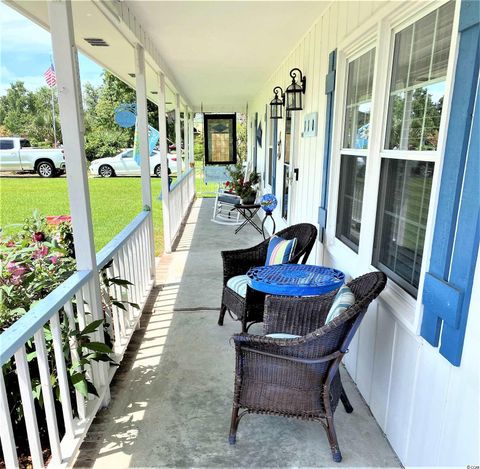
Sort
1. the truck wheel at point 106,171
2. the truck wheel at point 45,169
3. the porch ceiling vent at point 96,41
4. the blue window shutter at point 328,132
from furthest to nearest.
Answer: the truck wheel at point 106,171, the truck wheel at point 45,169, the porch ceiling vent at point 96,41, the blue window shutter at point 328,132

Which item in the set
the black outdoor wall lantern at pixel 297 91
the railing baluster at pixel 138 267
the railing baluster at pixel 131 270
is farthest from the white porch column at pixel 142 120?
the black outdoor wall lantern at pixel 297 91

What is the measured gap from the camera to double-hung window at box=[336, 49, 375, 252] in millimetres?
2314

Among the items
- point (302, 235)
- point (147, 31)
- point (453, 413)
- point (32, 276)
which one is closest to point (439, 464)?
point (453, 413)

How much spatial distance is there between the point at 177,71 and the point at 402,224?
4.64 meters

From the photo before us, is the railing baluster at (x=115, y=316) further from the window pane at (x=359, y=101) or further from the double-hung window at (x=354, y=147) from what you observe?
the window pane at (x=359, y=101)

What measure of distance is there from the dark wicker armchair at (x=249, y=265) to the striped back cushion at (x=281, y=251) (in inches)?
2.4

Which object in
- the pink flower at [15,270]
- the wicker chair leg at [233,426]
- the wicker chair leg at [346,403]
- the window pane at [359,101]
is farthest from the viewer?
the window pane at [359,101]

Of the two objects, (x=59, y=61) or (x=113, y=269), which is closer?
(x=59, y=61)

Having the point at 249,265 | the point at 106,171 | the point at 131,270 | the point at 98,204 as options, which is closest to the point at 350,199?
the point at 249,265

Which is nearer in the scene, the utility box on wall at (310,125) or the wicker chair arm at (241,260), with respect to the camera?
the wicker chair arm at (241,260)

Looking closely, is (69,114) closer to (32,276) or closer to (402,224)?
(32,276)

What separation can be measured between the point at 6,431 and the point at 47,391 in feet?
0.91

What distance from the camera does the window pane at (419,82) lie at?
1533 mm

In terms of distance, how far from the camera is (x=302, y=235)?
2.97m
